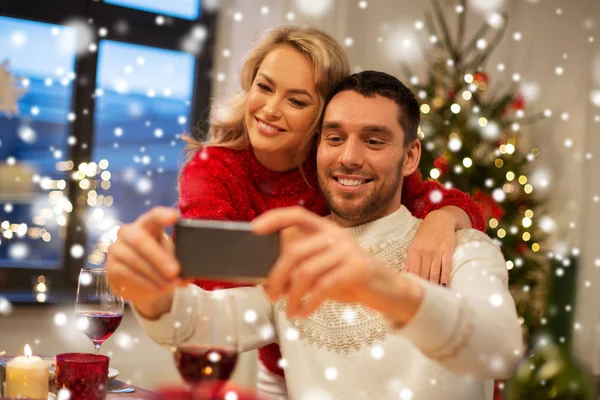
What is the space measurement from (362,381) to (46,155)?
96.3 inches

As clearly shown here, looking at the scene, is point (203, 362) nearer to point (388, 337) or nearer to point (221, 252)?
point (221, 252)

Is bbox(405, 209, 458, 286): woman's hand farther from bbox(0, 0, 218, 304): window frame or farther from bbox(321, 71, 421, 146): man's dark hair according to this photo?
bbox(0, 0, 218, 304): window frame

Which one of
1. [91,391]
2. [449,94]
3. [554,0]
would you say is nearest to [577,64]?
[554,0]

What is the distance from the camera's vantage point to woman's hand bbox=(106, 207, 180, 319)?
1.04 metres

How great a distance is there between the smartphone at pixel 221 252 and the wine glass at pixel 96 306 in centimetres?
61

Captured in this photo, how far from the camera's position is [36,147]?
11.6 ft

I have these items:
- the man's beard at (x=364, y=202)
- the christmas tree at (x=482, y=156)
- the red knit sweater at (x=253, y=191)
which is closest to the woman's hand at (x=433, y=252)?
the man's beard at (x=364, y=202)

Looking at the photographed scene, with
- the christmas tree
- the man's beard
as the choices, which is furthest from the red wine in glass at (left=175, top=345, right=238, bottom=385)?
the christmas tree

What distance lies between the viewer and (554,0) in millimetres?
4633

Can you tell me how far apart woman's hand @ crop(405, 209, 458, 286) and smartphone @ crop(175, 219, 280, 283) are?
2.04 ft

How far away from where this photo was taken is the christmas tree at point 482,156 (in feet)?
11.5

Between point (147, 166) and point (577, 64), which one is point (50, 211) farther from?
point (577, 64)

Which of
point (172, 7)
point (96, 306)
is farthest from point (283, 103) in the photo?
point (172, 7)

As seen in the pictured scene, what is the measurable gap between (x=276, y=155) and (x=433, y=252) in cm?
59
